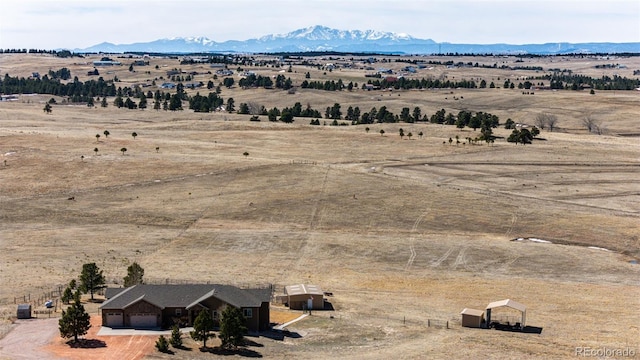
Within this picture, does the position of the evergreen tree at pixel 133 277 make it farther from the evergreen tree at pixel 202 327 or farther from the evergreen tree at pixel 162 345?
the evergreen tree at pixel 162 345

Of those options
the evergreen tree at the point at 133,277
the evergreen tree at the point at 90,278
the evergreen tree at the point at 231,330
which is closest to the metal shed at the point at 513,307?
the evergreen tree at the point at 231,330

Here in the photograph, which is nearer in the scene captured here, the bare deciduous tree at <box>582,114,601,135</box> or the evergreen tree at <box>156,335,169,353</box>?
the evergreen tree at <box>156,335,169,353</box>

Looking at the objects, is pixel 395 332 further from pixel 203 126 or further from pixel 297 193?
pixel 203 126

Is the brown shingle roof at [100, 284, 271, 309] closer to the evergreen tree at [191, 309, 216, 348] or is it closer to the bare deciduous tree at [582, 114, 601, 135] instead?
the evergreen tree at [191, 309, 216, 348]

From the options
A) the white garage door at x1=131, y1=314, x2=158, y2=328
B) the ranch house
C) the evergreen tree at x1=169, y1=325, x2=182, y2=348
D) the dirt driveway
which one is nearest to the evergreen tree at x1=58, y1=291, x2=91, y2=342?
the dirt driveway

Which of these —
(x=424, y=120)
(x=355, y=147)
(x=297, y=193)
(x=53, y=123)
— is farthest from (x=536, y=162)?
(x=53, y=123)
